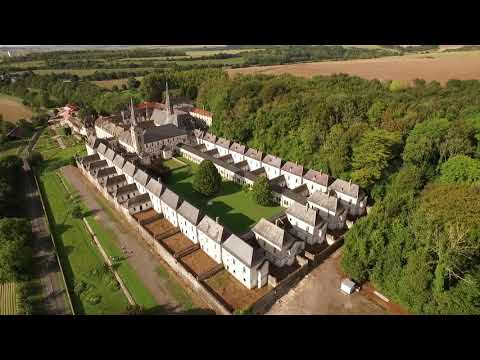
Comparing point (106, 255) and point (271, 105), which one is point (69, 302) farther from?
point (271, 105)

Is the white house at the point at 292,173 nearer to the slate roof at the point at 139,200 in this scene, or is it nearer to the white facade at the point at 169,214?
the white facade at the point at 169,214

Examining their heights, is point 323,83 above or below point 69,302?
above

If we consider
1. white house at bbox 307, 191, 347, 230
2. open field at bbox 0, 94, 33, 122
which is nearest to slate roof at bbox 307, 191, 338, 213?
white house at bbox 307, 191, 347, 230

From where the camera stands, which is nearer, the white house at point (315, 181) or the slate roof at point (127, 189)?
the slate roof at point (127, 189)

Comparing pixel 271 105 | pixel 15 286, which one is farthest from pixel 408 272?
pixel 271 105

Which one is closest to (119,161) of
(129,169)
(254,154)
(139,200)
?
(129,169)

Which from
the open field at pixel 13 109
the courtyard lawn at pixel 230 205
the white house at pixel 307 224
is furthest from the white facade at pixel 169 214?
the open field at pixel 13 109
